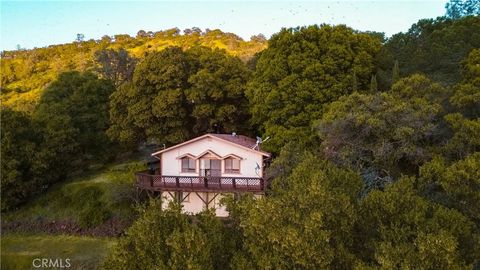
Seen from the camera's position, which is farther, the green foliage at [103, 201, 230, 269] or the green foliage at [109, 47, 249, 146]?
the green foliage at [109, 47, 249, 146]

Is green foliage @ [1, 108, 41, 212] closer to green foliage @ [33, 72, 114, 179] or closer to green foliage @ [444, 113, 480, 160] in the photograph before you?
green foliage @ [33, 72, 114, 179]

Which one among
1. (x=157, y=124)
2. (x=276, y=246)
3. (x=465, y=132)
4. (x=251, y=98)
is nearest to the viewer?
(x=276, y=246)

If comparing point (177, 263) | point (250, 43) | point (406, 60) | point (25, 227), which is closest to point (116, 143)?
point (25, 227)

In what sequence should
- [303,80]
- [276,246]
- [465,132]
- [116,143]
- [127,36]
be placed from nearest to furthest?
1. [276,246]
2. [465,132]
3. [303,80]
4. [116,143]
5. [127,36]

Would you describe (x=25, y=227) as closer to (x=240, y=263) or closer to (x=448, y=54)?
(x=240, y=263)

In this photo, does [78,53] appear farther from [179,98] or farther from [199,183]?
[199,183]

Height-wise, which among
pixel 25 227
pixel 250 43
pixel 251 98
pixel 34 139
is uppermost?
pixel 250 43

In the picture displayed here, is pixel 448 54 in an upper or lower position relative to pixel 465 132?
upper

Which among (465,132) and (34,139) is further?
(34,139)

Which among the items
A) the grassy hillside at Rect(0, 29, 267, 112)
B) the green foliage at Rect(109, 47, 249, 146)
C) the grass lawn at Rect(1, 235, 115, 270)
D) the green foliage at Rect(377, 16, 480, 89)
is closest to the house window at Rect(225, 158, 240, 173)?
the green foliage at Rect(109, 47, 249, 146)

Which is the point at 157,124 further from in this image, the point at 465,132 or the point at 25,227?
the point at 465,132
